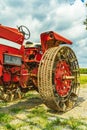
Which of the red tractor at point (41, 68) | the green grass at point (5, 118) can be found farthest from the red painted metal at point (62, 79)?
the green grass at point (5, 118)

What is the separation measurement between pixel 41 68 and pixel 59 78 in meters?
0.71

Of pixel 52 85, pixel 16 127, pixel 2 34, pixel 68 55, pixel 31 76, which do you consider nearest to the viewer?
pixel 16 127

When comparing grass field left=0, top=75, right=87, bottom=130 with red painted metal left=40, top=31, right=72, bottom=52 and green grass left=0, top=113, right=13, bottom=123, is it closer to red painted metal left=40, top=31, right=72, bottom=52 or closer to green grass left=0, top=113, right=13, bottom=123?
green grass left=0, top=113, right=13, bottom=123

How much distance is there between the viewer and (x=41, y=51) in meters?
7.64

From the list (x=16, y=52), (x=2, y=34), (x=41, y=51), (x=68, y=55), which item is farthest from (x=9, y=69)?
(x=68, y=55)

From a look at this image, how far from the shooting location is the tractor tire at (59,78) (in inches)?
257

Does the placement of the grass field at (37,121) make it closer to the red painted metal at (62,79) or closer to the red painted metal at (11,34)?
the red painted metal at (62,79)

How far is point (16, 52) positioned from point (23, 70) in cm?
53

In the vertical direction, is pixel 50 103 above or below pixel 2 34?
below

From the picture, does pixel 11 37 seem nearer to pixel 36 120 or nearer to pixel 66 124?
pixel 36 120

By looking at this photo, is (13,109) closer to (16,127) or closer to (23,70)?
(23,70)

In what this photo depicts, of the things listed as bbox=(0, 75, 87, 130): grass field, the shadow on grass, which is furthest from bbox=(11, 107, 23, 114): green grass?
the shadow on grass

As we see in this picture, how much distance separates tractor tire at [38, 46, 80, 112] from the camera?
6.52 metres

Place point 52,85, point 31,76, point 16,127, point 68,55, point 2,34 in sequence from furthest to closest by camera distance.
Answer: point 68,55 → point 31,76 → point 52,85 → point 2,34 → point 16,127
